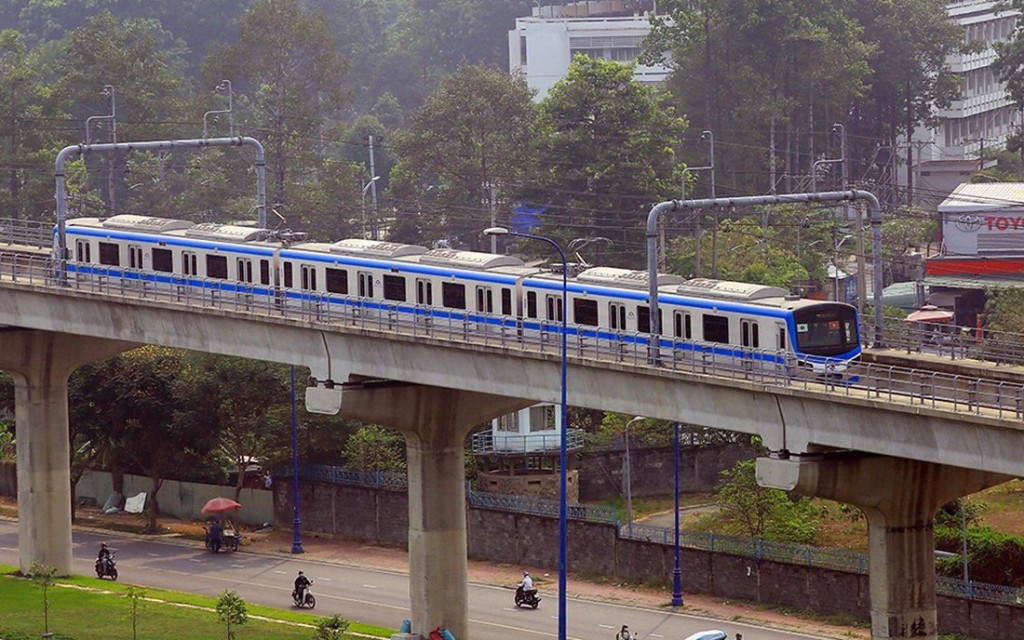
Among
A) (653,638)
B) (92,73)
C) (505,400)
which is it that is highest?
(92,73)

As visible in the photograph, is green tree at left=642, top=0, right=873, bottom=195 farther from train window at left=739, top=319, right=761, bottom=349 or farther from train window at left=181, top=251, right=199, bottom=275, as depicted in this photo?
train window at left=739, top=319, right=761, bottom=349

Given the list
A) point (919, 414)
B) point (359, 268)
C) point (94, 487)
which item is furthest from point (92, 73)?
point (919, 414)

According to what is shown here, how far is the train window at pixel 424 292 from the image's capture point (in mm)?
76375

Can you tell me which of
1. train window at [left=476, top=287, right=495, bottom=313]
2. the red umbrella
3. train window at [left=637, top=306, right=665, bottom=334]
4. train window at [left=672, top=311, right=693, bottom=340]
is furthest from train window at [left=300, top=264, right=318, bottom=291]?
the red umbrella

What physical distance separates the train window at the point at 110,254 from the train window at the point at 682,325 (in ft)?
93.2

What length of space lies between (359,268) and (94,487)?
109ft

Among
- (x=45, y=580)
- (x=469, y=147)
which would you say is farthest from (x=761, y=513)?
(x=469, y=147)

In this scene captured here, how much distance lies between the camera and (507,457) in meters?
98.0

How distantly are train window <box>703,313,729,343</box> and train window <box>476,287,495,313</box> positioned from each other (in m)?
8.97

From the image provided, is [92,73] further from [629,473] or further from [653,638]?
[653,638]

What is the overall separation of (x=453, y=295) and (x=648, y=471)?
2607 cm

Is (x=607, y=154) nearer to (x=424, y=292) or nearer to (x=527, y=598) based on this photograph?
(x=527, y=598)

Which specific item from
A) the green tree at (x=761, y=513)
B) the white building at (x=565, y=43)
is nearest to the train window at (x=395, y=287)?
the green tree at (x=761, y=513)

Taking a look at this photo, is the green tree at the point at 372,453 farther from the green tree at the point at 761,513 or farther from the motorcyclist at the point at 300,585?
the green tree at the point at 761,513
